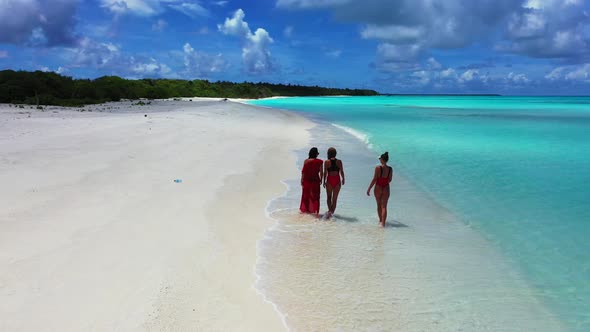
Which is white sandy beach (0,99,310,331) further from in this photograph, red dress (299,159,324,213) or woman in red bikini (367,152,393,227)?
woman in red bikini (367,152,393,227)

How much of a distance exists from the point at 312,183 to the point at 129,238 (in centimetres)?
339

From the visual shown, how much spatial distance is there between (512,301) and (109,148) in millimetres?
12305

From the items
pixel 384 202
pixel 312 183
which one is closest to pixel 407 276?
pixel 384 202

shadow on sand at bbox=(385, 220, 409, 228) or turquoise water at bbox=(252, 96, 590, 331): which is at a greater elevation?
shadow on sand at bbox=(385, 220, 409, 228)

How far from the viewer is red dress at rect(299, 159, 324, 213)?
8250 millimetres

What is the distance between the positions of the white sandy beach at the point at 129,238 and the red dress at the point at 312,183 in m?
0.95

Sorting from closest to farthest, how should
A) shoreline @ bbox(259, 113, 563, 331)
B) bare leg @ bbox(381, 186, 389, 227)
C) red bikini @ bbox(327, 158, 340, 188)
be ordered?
shoreline @ bbox(259, 113, 563, 331) < bare leg @ bbox(381, 186, 389, 227) < red bikini @ bbox(327, 158, 340, 188)

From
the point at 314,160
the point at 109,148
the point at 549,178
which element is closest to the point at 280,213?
the point at 314,160

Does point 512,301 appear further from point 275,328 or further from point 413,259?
point 275,328

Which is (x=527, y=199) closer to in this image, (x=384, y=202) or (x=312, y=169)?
(x=384, y=202)

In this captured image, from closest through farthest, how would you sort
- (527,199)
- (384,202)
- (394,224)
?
(384,202), (394,224), (527,199)

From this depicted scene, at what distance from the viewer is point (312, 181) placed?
8.34m

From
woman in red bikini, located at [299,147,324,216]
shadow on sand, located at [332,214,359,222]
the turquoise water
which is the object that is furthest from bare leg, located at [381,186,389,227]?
the turquoise water

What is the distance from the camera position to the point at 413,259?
6449 millimetres
